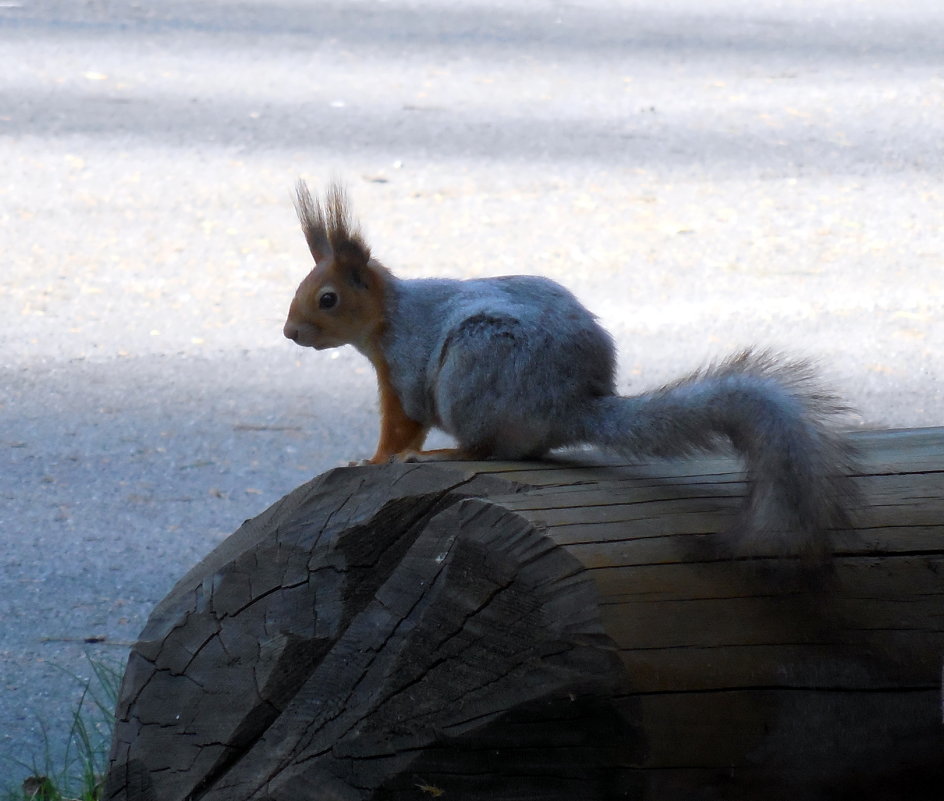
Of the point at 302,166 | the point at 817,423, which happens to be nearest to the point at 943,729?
the point at 817,423

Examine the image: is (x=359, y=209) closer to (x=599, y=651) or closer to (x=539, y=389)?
(x=539, y=389)

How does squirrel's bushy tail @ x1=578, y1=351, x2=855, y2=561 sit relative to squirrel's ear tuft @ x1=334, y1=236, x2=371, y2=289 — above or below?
below

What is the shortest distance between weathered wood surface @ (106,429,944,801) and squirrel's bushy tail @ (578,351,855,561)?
0.04 m

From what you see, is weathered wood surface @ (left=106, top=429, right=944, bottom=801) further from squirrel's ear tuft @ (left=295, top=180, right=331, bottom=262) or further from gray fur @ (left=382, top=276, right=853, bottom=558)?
squirrel's ear tuft @ (left=295, top=180, right=331, bottom=262)

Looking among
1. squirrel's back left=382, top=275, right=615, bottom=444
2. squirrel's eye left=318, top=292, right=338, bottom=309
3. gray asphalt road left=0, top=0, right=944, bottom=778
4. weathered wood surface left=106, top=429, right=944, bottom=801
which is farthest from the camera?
gray asphalt road left=0, top=0, right=944, bottom=778

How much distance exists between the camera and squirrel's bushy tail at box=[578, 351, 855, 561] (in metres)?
1.34

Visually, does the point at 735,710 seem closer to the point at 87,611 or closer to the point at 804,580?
the point at 804,580

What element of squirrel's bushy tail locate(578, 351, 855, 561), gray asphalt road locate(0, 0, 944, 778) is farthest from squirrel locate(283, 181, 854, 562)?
gray asphalt road locate(0, 0, 944, 778)

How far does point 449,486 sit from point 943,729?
1.96 ft

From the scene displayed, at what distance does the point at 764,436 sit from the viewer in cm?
138

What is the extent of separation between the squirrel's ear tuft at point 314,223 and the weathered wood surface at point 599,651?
1.51 feet

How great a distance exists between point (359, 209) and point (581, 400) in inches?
119

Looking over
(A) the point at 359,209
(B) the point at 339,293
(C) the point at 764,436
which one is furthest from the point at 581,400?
(A) the point at 359,209

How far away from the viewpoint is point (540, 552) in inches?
52.4
